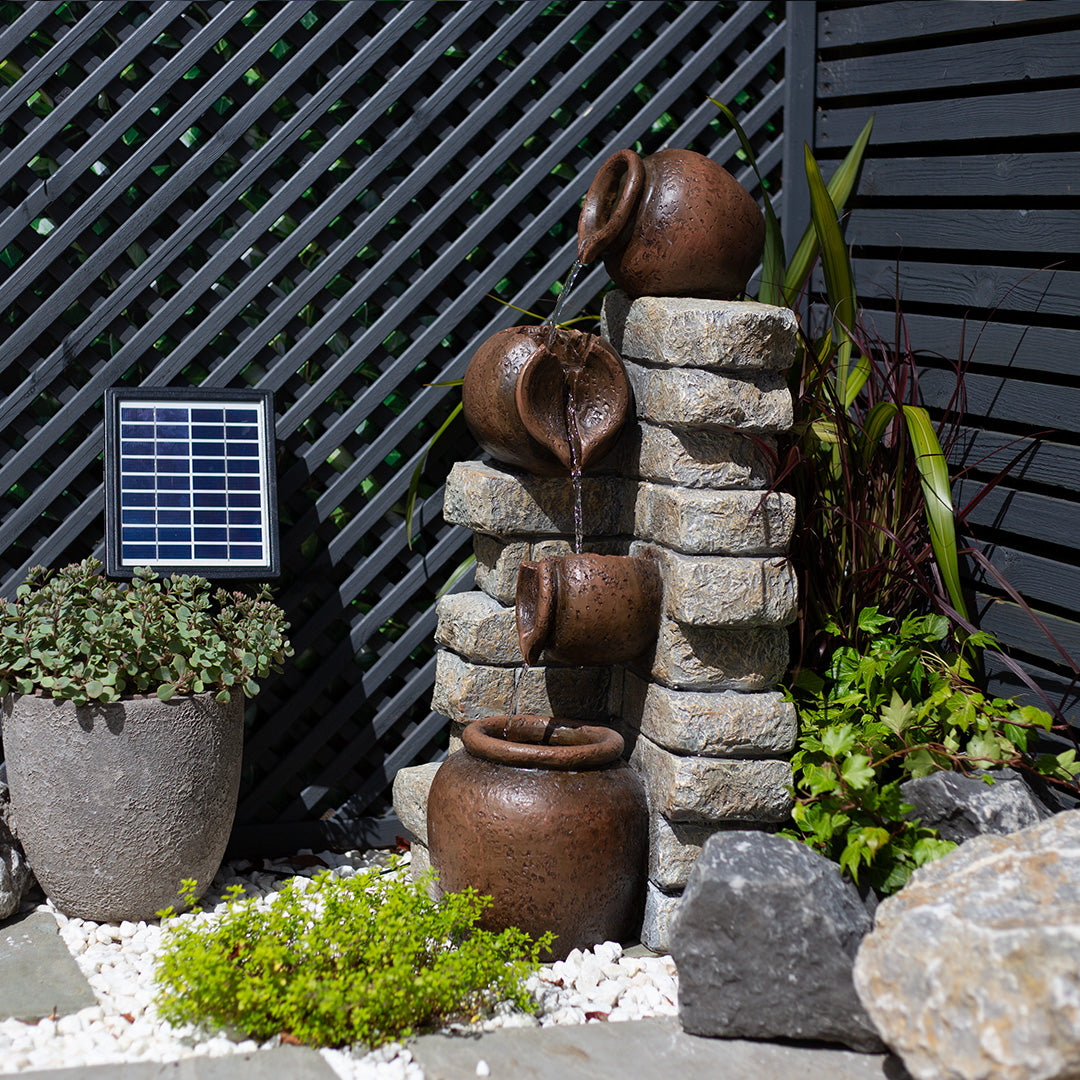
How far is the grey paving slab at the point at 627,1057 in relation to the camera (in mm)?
2180

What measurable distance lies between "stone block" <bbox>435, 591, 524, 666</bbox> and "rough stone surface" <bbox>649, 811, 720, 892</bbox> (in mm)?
550

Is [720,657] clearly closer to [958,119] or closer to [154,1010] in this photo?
[154,1010]

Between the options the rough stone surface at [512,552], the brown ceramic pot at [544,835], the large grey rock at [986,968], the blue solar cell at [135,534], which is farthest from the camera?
the blue solar cell at [135,534]

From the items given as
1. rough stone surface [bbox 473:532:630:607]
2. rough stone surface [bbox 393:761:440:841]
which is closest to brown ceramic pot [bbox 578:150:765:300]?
rough stone surface [bbox 473:532:630:607]

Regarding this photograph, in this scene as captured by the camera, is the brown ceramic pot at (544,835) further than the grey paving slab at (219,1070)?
Yes

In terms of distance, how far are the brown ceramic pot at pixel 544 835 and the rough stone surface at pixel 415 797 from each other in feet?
Answer: 1.09

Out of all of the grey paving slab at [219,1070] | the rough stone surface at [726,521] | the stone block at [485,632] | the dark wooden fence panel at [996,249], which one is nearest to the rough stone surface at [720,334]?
the rough stone surface at [726,521]

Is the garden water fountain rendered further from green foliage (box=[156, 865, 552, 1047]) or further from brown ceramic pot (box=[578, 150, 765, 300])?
green foliage (box=[156, 865, 552, 1047])

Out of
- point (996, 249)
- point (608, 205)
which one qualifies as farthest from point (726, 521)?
point (996, 249)

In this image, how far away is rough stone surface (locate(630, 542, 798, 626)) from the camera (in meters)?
2.65

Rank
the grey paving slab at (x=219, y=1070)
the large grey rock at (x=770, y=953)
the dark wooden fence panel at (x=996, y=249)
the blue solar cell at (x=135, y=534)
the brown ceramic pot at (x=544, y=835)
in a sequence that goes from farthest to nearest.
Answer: the blue solar cell at (x=135, y=534), the dark wooden fence panel at (x=996, y=249), the brown ceramic pot at (x=544, y=835), the large grey rock at (x=770, y=953), the grey paving slab at (x=219, y=1070)

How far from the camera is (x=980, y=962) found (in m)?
1.84

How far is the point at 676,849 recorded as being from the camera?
2.74m

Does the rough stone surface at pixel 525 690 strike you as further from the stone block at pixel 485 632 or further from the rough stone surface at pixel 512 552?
the rough stone surface at pixel 512 552
